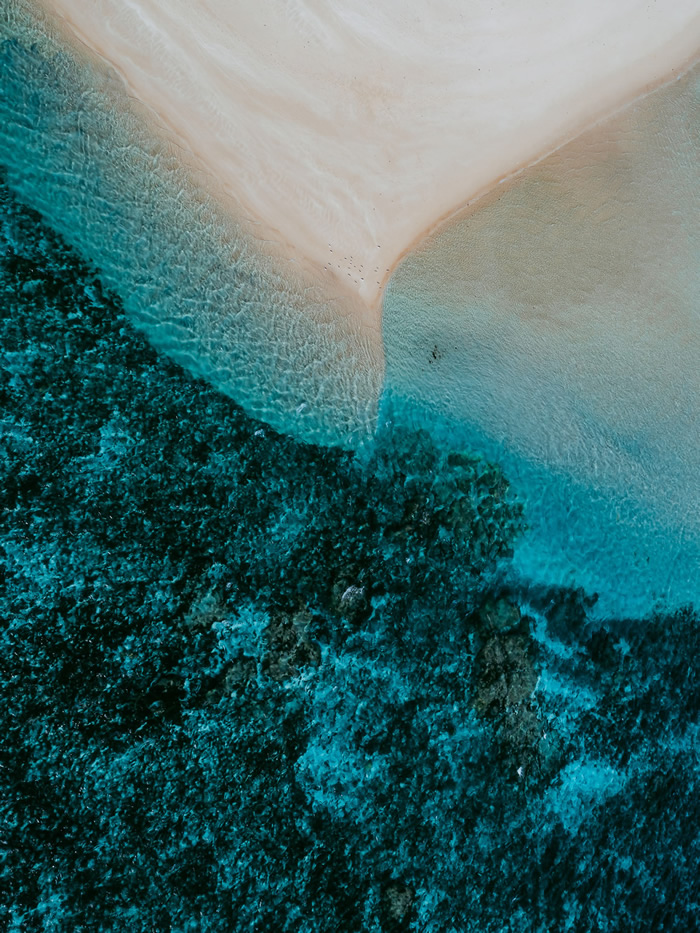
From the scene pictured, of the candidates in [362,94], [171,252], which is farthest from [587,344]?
[171,252]

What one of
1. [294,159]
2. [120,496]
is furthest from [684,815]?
[294,159]

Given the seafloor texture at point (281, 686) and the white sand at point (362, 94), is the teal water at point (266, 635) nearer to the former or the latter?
the seafloor texture at point (281, 686)

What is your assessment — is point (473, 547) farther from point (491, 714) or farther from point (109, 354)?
point (109, 354)

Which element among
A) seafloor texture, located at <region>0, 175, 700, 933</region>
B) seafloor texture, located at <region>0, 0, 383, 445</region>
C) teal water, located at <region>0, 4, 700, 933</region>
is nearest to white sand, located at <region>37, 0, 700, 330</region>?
seafloor texture, located at <region>0, 0, 383, 445</region>

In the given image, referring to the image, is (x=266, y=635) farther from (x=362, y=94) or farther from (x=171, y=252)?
(x=362, y=94)

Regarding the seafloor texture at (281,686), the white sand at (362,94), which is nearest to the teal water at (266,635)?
the seafloor texture at (281,686)

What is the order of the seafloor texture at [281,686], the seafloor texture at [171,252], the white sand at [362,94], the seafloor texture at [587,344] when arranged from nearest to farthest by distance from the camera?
the seafloor texture at [281,686]
the seafloor texture at [171,252]
the white sand at [362,94]
the seafloor texture at [587,344]
